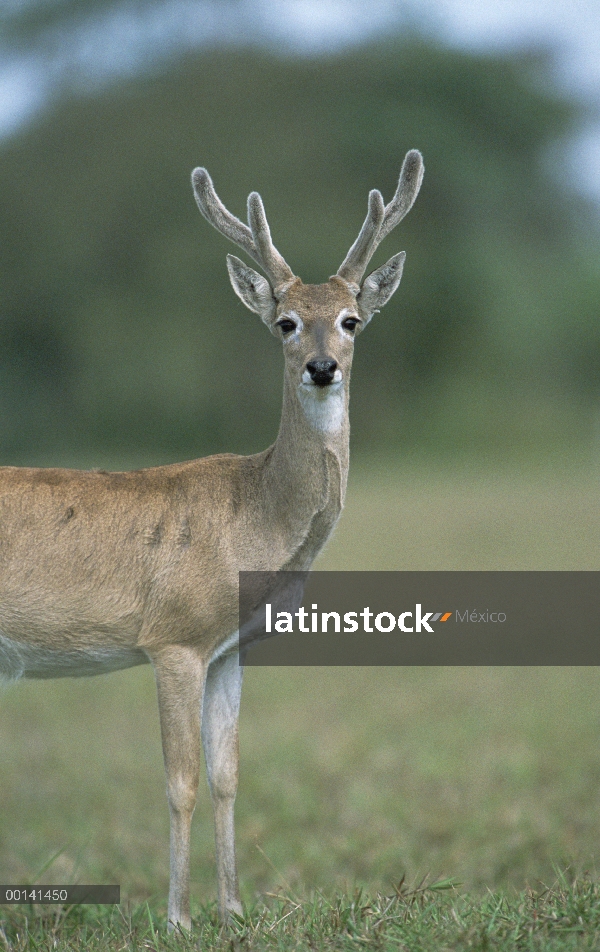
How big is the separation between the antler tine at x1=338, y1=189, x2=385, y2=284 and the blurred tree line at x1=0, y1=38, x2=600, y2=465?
20.3m

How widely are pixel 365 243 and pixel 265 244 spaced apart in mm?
471

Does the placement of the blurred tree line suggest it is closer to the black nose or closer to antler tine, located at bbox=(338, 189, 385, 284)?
antler tine, located at bbox=(338, 189, 385, 284)

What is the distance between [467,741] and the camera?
36.8 feet

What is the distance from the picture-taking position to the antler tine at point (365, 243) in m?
5.80

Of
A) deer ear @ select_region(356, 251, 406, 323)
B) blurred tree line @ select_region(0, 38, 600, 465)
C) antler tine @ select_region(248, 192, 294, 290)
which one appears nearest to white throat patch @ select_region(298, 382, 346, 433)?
deer ear @ select_region(356, 251, 406, 323)

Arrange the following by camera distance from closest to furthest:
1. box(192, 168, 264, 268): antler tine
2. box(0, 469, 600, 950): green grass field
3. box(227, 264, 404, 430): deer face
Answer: box(0, 469, 600, 950): green grass field
box(227, 264, 404, 430): deer face
box(192, 168, 264, 268): antler tine

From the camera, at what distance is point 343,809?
363 inches

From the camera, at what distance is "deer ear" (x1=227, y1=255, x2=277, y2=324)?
6.00m

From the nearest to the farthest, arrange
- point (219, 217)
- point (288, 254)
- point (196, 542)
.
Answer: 1. point (196, 542)
2. point (219, 217)
3. point (288, 254)

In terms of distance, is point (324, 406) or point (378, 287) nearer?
point (324, 406)

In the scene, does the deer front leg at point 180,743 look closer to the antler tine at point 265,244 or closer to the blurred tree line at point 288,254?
the antler tine at point 265,244

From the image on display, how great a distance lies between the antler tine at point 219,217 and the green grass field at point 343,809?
2.54 metres

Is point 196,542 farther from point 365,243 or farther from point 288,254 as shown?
point 288,254

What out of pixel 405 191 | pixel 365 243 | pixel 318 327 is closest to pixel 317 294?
pixel 318 327
